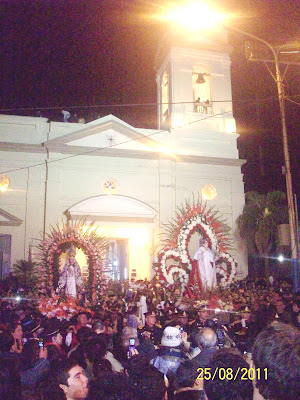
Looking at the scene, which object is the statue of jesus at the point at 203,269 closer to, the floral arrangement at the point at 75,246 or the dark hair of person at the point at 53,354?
the floral arrangement at the point at 75,246

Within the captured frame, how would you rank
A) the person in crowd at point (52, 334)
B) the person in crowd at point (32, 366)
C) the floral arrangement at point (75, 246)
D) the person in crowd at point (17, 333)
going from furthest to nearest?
the floral arrangement at point (75, 246), the person in crowd at point (17, 333), the person in crowd at point (52, 334), the person in crowd at point (32, 366)

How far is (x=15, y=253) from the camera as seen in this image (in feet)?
65.3

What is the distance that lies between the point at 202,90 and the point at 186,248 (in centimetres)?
937

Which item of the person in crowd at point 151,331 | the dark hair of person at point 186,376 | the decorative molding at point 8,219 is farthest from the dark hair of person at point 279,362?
the decorative molding at point 8,219

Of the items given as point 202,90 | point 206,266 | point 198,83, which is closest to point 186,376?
point 206,266

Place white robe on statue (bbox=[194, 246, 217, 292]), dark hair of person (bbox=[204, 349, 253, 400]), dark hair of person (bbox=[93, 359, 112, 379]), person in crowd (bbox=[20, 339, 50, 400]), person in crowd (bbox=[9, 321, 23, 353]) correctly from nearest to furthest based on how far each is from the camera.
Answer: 1. dark hair of person (bbox=[204, 349, 253, 400])
2. person in crowd (bbox=[20, 339, 50, 400])
3. dark hair of person (bbox=[93, 359, 112, 379])
4. person in crowd (bbox=[9, 321, 23, 353])
5. white robe on statue (bbox=[194, 246, 217, 292])

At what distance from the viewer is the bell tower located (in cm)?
2273

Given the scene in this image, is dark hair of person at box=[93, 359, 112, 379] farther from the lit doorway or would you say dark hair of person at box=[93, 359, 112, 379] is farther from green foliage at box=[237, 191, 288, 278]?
the lit doorway

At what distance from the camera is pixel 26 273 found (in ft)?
60.7

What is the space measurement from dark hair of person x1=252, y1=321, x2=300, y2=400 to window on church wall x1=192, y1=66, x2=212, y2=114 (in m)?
21.0

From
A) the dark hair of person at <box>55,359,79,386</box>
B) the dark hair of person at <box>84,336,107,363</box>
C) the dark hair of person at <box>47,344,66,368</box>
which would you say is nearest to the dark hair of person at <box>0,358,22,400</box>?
the dark hair of person at <box>55,359,79,386</box>

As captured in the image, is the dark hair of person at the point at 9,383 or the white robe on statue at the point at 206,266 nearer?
the dark hair of person at the point at 9,383

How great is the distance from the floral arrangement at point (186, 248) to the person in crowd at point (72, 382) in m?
14.6

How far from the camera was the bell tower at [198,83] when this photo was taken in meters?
22.7
